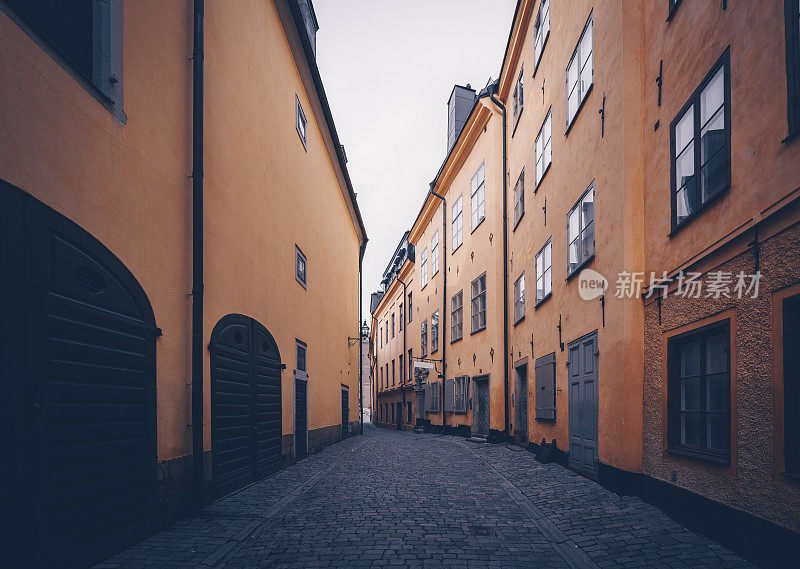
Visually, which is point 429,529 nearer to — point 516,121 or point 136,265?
point 136,265

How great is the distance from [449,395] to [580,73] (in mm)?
14163

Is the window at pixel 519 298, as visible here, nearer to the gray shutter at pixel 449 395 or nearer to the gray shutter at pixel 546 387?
the gray shutter at pixel 546 387

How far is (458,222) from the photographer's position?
21.4 m

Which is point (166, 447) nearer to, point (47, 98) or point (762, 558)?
point (47, 98)

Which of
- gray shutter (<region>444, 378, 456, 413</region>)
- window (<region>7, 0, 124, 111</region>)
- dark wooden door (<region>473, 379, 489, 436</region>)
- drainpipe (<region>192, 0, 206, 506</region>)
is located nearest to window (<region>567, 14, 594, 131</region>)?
drainpipe (<region>192, 0, 206, 506</region>)

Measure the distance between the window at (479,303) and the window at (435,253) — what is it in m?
5.67

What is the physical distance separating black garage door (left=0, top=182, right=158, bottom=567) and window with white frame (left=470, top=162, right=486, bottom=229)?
45.2 ft

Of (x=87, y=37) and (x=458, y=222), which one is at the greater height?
(x=458, y=222)

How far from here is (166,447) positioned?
19.5 ft

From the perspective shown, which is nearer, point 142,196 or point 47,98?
point 47,98

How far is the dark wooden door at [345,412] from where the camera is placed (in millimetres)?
20420

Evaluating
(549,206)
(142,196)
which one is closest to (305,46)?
(549,206)

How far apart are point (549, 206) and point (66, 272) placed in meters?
9.36

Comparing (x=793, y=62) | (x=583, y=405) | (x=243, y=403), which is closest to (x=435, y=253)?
(x=583, y=405)
